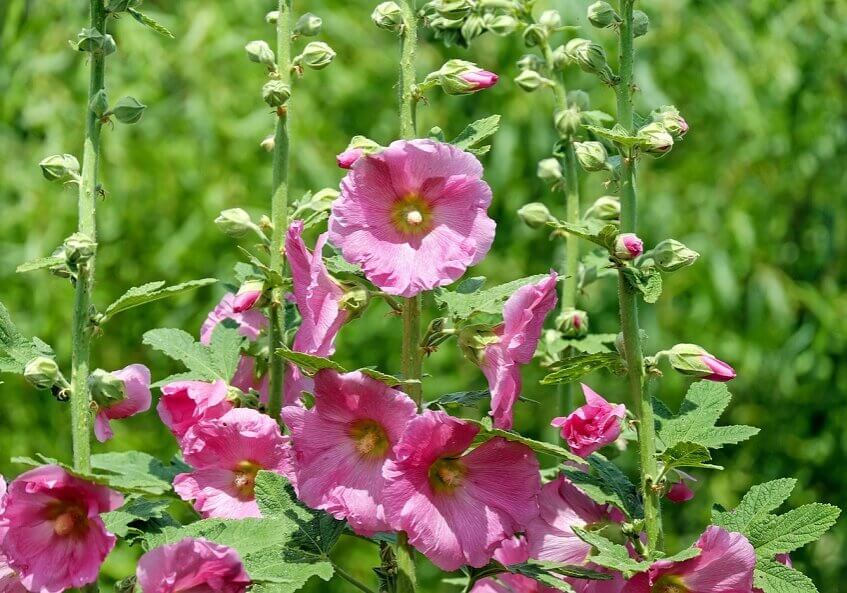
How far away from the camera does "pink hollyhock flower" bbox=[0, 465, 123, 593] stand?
2.86ft

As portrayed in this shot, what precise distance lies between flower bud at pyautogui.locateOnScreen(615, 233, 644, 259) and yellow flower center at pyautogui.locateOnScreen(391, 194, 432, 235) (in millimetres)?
143

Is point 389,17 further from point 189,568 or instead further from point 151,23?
point 189,568

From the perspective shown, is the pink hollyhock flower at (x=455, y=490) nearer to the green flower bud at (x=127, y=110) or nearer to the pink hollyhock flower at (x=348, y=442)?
the pink hollyhock flower at (x=348, y=442)

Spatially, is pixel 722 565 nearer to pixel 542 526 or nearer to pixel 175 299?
pixel 542 526

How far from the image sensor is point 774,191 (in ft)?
8.75

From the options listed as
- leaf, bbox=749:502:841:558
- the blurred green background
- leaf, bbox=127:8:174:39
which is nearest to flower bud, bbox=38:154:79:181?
leaf, bbox=127:8:174:39

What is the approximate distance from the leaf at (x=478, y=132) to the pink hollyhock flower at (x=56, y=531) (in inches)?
14.6

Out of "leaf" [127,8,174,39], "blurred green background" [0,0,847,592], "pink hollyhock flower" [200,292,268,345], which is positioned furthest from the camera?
"blurred green background" [0,0,847,592]

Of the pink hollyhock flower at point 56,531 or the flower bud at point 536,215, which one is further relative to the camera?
the flower bud at point 536,215

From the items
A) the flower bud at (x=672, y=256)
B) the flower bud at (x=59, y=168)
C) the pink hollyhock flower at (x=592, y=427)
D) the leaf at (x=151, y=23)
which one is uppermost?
the leaf at (x=151, y=23)

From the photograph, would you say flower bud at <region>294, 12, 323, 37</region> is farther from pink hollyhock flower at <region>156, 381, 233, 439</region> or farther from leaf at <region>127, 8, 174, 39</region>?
pink hollyhock flower at <region>156, 381, 233, 439</region>

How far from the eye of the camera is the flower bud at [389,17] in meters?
0.99

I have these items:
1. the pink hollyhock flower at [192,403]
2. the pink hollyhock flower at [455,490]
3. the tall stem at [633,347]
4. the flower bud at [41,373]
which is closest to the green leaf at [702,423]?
the tall stem at [633,347]

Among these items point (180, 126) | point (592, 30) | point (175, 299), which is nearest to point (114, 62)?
point (180, 126)
